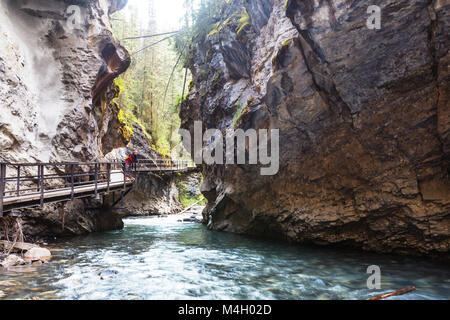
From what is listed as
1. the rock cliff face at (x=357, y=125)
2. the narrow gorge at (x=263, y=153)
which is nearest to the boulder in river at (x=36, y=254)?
the narrow gorge at (x=263, y=153)

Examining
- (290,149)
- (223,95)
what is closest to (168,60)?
(223,95)

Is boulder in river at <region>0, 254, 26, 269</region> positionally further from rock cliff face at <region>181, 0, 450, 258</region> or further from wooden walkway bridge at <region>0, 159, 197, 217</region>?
rock cliff face at <region>181, 0, 450, 258</region>

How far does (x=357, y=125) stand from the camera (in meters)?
8.38

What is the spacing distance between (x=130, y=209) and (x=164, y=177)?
14.2ft

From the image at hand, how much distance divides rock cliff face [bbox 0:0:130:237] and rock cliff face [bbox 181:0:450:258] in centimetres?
777

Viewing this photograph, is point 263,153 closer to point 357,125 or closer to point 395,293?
point 357,125

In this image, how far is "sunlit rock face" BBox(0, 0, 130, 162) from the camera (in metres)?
10.5

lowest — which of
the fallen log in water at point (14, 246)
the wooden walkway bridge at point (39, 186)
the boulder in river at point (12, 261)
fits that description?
the boulder in river at point (12, 261)

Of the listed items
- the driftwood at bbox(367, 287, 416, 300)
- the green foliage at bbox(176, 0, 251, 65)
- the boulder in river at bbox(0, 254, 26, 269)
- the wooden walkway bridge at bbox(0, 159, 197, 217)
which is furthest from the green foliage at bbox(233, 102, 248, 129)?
the boulder in river at bbox(0, 254, 26, 269)

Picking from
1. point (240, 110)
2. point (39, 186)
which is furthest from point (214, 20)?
point (39, 186)

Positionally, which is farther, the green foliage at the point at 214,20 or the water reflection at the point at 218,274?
the green foliage at the point at 214,20

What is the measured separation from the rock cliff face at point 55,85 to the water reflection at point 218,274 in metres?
3.80

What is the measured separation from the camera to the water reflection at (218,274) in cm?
527

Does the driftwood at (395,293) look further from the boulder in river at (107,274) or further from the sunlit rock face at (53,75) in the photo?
the sunlit rock face at (53,75)
